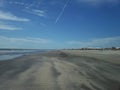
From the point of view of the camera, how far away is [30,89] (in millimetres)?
6070

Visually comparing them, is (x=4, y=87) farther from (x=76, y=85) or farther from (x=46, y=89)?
(x=76, y=85)

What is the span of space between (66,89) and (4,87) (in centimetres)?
206

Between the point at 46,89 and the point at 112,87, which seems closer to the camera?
the point at 46,89

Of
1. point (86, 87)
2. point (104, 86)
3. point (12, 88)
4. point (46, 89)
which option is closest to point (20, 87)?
point (12, 88)

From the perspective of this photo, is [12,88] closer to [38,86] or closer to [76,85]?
[38,86]

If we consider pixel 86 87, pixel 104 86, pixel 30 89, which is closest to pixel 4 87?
pixel 30 89

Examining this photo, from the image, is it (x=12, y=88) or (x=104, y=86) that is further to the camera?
(x=104, y=86)

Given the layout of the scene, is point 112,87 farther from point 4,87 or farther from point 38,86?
point 4,87

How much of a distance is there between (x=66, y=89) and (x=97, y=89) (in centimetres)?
100

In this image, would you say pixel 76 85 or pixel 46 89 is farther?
pixel 76 85

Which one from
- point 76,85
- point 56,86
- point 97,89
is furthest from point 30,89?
point 97,89

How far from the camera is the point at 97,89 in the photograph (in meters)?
6.20

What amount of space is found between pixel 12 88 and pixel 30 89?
633 millimetres

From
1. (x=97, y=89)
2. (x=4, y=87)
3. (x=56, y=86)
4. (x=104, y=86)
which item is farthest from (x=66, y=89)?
(x=4, y=87)
